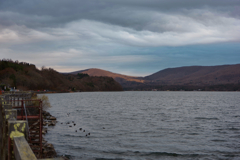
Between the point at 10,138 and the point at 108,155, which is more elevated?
the point at 10,138

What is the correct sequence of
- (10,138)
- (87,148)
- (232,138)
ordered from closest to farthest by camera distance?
1. (10,138)
2. (87,148)
3. (232,138)

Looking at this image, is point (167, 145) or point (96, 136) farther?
point (96, 136)

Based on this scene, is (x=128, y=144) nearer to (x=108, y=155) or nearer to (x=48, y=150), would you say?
(x=108, y=155)

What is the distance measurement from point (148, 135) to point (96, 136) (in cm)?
848

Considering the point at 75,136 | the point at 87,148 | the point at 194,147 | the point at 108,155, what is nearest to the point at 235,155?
the point at 194,147

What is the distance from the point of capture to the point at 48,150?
81.8 feet

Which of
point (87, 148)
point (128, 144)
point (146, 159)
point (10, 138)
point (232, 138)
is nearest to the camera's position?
point (10, 138)

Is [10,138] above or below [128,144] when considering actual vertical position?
above

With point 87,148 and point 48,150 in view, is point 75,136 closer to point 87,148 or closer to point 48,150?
point 87,148

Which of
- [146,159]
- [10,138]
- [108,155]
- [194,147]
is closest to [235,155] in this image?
[194,147]

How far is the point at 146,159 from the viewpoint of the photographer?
24.6 metres

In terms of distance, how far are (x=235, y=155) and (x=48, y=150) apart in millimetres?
21040

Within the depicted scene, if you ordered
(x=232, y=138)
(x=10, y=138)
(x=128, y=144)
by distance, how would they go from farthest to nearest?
1. (x=232, y=138)
2. (x=128, y=144)
3. (x=10, y=138)

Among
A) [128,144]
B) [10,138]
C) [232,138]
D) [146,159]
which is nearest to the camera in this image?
[10,138]
